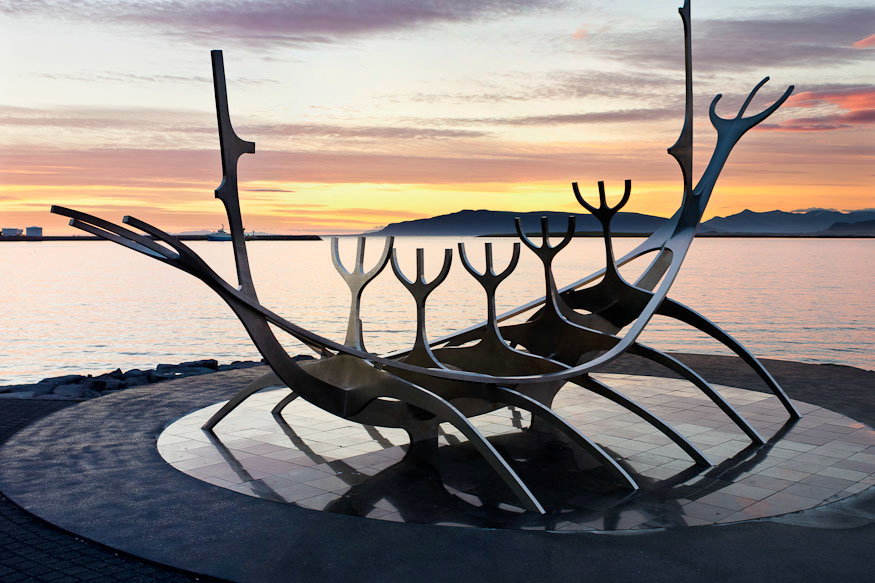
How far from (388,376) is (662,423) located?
3.09 m

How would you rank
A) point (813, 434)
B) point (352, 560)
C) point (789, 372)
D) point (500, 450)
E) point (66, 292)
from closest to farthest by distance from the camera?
point (352, 560) < point (500, 450) < point (813, 434) < point (789, 372) < point (66, 292)

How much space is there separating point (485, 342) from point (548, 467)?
1579mm

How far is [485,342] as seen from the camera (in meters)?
9.80

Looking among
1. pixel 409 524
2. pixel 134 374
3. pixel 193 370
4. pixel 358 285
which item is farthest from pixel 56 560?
pixel 134 374

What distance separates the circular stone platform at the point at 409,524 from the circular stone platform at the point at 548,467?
40 millimetres

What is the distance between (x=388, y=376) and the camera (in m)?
8.94

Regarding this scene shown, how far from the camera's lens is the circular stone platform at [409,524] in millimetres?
6379

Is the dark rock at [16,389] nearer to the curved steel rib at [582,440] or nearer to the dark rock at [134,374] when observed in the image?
the dark rock at [134,374]

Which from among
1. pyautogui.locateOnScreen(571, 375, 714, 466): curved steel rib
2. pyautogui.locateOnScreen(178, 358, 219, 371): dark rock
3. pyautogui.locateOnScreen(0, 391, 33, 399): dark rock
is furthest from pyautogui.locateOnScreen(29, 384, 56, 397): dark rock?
pyautogui.locateOnScreen(571, 375, 714, 466): curved steel rib

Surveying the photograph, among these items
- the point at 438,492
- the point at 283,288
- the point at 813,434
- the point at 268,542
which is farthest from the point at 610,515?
the point at 283,288

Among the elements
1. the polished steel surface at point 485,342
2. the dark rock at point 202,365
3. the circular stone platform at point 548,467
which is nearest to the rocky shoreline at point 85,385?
the dark rock at point 202,365

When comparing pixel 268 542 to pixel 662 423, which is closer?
pixel 268 542

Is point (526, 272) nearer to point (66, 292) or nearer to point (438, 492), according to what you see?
point (66, 292)

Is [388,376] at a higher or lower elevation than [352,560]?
higher
